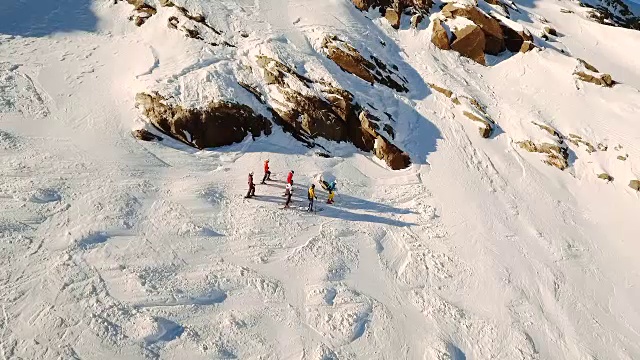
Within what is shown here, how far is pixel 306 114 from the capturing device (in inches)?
718

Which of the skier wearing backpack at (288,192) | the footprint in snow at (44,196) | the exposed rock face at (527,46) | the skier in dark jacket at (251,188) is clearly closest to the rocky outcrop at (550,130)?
the exposed rock face at (527,46)

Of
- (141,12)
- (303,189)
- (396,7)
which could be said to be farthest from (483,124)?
(141,12)

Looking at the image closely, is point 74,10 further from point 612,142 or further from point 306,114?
point 612,142

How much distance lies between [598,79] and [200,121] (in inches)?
894

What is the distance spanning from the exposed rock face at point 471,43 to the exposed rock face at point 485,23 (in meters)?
0.63

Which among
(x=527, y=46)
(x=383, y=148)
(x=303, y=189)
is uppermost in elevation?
(x=527, y=46)

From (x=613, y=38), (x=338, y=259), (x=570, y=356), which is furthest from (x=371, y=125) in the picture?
(x=613, y=38)

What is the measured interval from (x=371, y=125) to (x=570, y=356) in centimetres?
1127

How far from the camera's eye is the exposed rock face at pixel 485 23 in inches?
1051

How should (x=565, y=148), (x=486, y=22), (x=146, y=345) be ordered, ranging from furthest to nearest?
(x=486, y=22), (x=565, y=148), (x=146, y=345)

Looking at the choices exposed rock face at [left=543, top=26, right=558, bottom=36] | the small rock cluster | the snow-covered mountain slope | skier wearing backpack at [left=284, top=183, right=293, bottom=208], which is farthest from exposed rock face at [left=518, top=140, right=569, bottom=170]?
skier wearing backpack at [left=284, top=183, right=293, bottom=208]

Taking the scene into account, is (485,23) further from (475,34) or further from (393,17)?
(393,17)

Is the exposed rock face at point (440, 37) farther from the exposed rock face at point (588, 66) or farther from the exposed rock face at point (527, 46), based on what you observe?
the exposed rock face at point (588, 66)

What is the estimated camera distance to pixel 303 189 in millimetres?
15945
